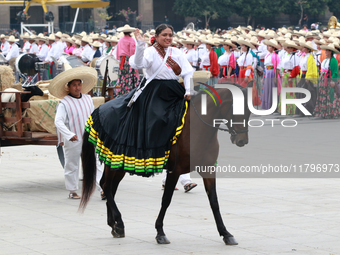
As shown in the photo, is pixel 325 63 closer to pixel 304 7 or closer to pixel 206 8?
pixel 206 8

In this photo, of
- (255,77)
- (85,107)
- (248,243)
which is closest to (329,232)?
(248,243)

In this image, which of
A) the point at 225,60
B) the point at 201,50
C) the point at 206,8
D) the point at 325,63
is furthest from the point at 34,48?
the point at 206,8

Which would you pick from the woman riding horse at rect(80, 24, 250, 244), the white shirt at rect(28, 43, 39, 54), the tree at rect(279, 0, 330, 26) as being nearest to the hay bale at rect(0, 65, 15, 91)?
the woman riding horse at rect(80, 24, 250, 244)

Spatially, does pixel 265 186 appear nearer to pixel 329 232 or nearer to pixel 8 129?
pixel 329 232

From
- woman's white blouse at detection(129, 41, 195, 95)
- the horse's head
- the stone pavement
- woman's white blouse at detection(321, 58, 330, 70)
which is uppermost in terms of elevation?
woman's white blouse at detection(129, 41, 195, 95)

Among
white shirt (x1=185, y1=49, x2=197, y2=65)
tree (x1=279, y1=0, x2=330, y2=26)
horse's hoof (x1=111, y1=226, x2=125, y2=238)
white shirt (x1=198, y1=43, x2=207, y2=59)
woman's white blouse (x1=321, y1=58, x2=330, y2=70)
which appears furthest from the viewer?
tree (x1=279, y1=0, x2=330, y2=26)

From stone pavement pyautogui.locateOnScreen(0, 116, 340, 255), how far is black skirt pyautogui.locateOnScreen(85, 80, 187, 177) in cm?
76

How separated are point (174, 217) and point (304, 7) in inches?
2208

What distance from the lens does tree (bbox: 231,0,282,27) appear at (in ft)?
195

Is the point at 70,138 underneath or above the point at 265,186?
above

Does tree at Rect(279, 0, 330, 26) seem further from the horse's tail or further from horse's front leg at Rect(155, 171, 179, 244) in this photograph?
horse's front leg at Rect(155, 171, 179, 244)

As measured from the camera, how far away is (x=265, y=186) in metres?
9.09

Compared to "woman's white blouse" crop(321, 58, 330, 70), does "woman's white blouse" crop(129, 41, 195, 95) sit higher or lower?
higher

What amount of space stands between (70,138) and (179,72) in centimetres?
220
